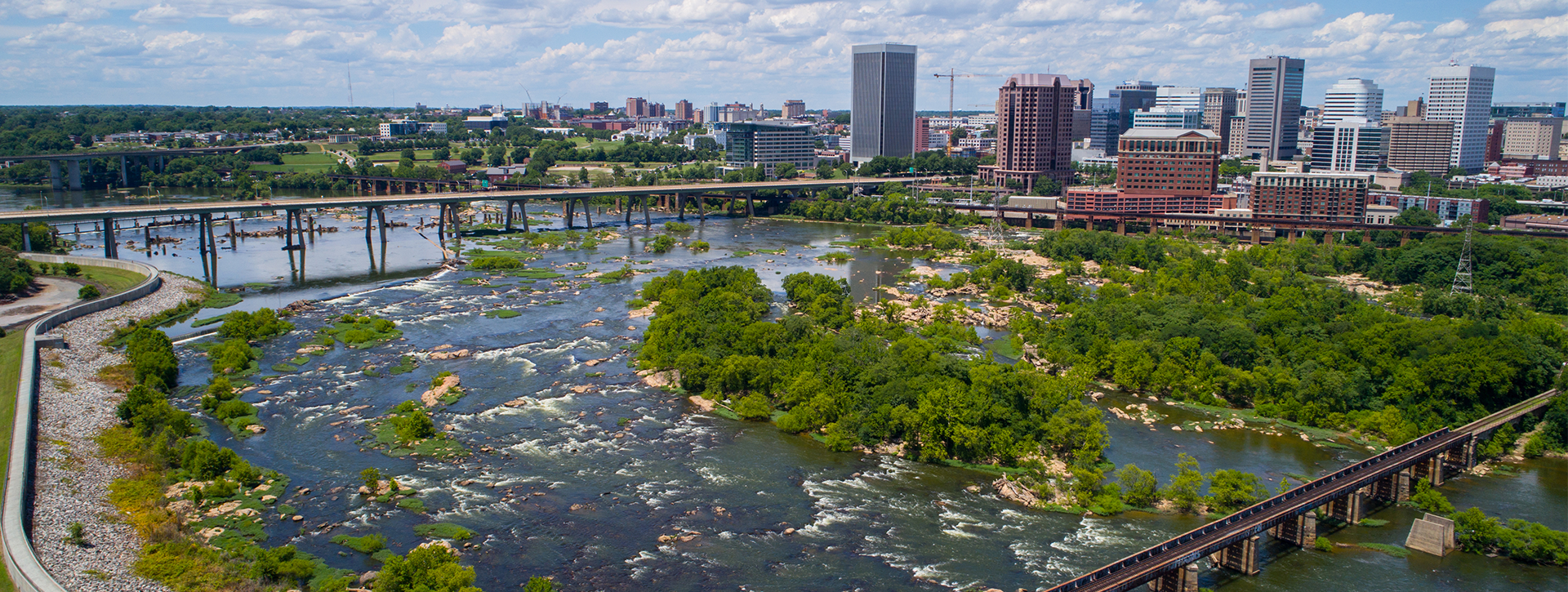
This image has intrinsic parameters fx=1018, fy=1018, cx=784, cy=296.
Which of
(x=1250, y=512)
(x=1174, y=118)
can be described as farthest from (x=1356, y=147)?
(x=1250, y=512)

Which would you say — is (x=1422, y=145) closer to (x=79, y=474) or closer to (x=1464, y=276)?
(x=1464, y=276)

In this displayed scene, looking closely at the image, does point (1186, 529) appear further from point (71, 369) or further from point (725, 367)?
point (71, 369)

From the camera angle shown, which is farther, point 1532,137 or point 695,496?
point 1532,137

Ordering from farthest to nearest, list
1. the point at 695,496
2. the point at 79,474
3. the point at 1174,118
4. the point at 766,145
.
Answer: the point at 1174,118, the point at 766,145, the point at 695,496, the point at 79,474

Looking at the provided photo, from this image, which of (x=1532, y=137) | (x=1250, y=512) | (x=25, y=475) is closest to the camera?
(x=1250, y=512)

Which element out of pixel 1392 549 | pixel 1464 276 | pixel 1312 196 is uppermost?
pixel 1312 196

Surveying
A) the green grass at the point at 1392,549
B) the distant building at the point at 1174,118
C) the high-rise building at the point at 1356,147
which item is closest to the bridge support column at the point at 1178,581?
the green grass at the point at 1392,549

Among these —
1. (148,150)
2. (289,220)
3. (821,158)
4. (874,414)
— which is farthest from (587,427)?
(821,158)
